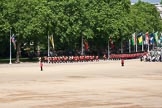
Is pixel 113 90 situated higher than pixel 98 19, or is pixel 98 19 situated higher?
pixel 98 19

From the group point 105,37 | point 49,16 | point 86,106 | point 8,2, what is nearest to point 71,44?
point 105,37

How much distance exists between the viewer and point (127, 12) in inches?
4648

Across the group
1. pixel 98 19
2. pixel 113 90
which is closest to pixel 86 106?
pixel 113 90

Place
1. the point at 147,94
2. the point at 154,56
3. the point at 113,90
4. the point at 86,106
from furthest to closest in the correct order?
the point at 154,56 → the point at 113,90 → the point at 147,94 → the point at 86,106

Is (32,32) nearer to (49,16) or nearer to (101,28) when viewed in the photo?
(49,16)

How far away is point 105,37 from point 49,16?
17.9m

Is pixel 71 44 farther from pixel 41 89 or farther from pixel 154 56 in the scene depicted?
pixel 41 89

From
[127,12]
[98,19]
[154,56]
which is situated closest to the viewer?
[154,56]

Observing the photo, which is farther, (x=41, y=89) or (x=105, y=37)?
(x=105, y=37)

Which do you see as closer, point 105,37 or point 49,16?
point 49,16

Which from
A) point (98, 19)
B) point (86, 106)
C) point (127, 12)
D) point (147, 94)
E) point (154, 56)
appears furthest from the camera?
point (127, 12)

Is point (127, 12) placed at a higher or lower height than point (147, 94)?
higher

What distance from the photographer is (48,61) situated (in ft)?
289

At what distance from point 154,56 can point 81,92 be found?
64533mm
